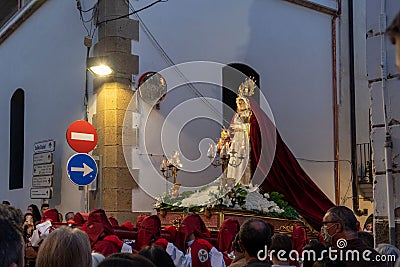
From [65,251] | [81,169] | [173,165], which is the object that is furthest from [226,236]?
[65,251]

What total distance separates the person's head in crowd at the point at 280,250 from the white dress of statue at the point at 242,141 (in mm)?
4773

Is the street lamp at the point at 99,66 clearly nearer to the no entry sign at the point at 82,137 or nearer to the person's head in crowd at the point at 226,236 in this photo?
the no entry sign at the point at 82,137

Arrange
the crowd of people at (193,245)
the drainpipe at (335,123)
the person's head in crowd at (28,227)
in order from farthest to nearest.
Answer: the drainpipe at (335,123) < the person's head in crowd at (28,227) < the crowd of people at (193,245)

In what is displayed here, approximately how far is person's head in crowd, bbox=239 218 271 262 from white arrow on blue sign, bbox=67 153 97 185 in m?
4.96

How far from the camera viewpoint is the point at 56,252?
118 inches

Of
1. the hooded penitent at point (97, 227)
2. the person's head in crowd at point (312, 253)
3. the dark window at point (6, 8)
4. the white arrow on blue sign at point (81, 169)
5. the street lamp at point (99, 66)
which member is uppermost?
the dark window at point (6, 8)

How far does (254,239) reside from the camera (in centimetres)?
372

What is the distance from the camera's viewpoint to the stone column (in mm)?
9609

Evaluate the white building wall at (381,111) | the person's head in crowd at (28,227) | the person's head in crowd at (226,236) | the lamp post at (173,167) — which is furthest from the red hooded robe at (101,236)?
the lamp post at (173,167)

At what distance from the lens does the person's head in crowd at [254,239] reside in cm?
372

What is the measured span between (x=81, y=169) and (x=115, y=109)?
1.50 m

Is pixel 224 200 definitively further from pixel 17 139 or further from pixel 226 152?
pixel 17 139

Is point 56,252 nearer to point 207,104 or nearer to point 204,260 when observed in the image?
point 204,260

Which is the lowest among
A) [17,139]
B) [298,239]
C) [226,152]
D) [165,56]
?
[298,239]
